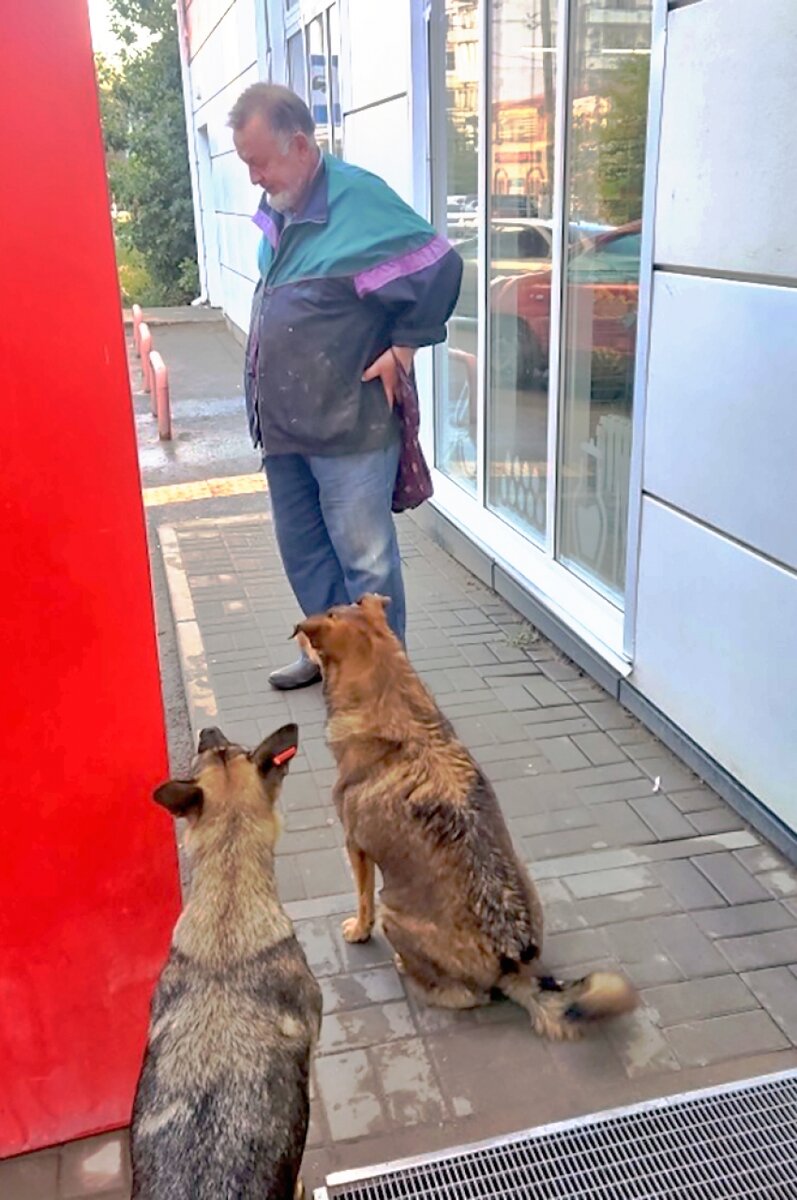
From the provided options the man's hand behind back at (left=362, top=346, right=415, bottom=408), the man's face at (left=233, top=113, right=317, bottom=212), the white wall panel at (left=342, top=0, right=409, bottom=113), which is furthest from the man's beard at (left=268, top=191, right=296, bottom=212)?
the white wall panel at (left=342, top=0, right=409, bottom=113)

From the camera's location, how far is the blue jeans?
4.38 meters

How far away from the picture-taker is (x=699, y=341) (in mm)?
3859

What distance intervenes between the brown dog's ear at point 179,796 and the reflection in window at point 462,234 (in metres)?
4.43

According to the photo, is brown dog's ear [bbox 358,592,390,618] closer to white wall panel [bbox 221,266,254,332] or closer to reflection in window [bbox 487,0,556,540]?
reflection in window [bbox 487,0,556,540]

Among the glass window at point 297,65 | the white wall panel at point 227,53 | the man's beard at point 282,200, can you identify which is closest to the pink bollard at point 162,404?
the glass window at point 297,65

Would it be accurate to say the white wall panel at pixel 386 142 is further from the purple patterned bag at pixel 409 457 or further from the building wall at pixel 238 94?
the purple patterned bag at pixel 409 457

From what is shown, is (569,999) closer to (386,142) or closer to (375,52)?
(386,142)

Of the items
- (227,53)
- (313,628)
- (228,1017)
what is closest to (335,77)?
(227,53)

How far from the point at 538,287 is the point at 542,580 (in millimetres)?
1626

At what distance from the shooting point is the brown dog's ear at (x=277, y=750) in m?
2.44

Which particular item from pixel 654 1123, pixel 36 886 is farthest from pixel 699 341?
pixel 36 886

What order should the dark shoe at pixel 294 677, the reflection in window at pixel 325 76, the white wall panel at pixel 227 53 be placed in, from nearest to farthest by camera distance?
the dark shoe at pixel 294 677, the reflection in window at pixel 325 76, the white wall panel at pixel 227 53

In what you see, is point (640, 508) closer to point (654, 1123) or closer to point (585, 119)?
point (585, 119)

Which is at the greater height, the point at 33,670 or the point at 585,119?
the point at 585,119
